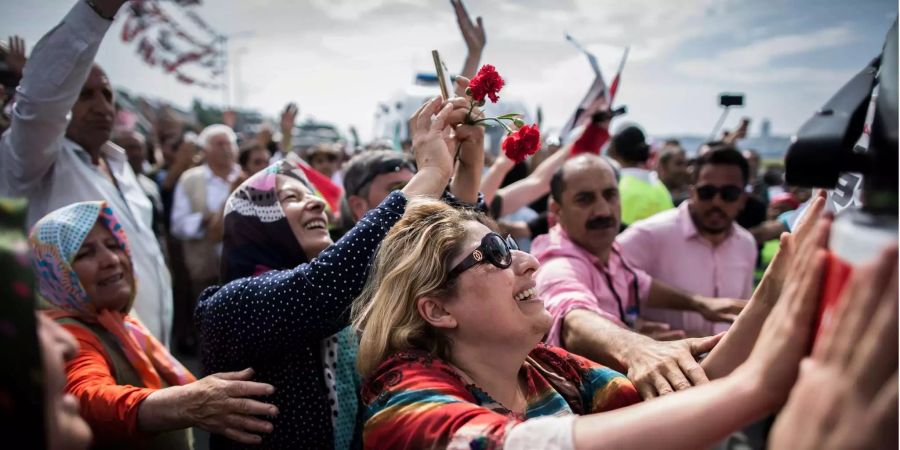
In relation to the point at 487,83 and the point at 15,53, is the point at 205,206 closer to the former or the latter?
the point at 15,53

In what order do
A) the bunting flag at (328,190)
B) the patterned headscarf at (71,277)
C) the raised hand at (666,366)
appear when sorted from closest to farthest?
1. the raised hand at (666,366)
2. the patterned headscarf at (71,277)
3. the bunting flag at (328,190)

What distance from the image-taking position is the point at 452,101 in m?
1.75

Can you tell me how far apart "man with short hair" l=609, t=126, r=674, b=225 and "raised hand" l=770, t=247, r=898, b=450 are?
3211mm

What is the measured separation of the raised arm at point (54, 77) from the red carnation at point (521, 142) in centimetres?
180

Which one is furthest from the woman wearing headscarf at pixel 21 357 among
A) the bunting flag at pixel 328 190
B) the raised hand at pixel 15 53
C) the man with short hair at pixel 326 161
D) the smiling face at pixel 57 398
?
the man with short hair at pixel 326 161

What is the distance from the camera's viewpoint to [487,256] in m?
1.51

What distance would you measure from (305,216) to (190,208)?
3.52m

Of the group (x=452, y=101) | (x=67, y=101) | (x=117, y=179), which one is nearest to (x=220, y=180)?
(x=117, y=179)

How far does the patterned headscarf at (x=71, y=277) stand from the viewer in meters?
1.90

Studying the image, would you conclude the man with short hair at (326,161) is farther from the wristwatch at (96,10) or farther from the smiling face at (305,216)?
the smiling face at (305,216)

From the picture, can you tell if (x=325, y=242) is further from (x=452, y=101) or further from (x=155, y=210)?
(x=155, y=210)

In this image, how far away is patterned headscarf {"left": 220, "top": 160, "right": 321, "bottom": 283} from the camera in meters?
1.95

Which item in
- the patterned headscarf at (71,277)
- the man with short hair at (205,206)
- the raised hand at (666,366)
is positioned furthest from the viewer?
the man with short hair at (205,206)

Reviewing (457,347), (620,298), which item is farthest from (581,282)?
(457,347)
